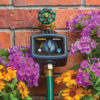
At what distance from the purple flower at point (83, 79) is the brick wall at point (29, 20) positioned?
0.31m

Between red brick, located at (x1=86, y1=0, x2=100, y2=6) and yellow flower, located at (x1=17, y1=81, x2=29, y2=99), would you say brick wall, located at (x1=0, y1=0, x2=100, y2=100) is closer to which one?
red brick, located at (x1=86, y1=0, x2=100, y2=6)

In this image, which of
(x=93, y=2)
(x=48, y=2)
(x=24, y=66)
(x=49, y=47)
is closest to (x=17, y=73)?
(x=24, y=66)

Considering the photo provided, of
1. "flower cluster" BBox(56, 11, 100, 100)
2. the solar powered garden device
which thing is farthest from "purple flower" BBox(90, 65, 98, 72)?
the solar powered garden device

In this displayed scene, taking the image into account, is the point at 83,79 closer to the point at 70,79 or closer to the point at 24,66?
the point at 70,79

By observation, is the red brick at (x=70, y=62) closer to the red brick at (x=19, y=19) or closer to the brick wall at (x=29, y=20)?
the brick wall at (x=29, y=20)

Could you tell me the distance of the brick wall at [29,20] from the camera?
1278 mm

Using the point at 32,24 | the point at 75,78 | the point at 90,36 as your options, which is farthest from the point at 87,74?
the point at 32,24

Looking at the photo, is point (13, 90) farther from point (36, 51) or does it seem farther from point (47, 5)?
point (47, 5)

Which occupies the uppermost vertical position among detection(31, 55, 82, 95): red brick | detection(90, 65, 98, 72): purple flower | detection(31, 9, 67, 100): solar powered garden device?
detection(31, 9, 67, 100): solar powered garden device

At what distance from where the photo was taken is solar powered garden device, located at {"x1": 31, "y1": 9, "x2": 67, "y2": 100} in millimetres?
1104

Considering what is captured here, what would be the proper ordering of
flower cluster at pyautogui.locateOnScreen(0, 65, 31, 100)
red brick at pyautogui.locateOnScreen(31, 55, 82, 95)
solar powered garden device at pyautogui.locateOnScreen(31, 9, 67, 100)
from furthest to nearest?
red brick at pyautogui.locateOnScreen(31, 55, 82, 95), solar powered garden device at pyautogui.locateOnScreen(31, 9, 67, 100), flower cluster at pyautogui.locateOnScreen(0, 65, 31, 100)

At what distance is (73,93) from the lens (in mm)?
1025

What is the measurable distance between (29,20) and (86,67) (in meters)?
0.43

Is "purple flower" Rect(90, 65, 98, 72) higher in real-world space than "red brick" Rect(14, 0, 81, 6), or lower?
lower
